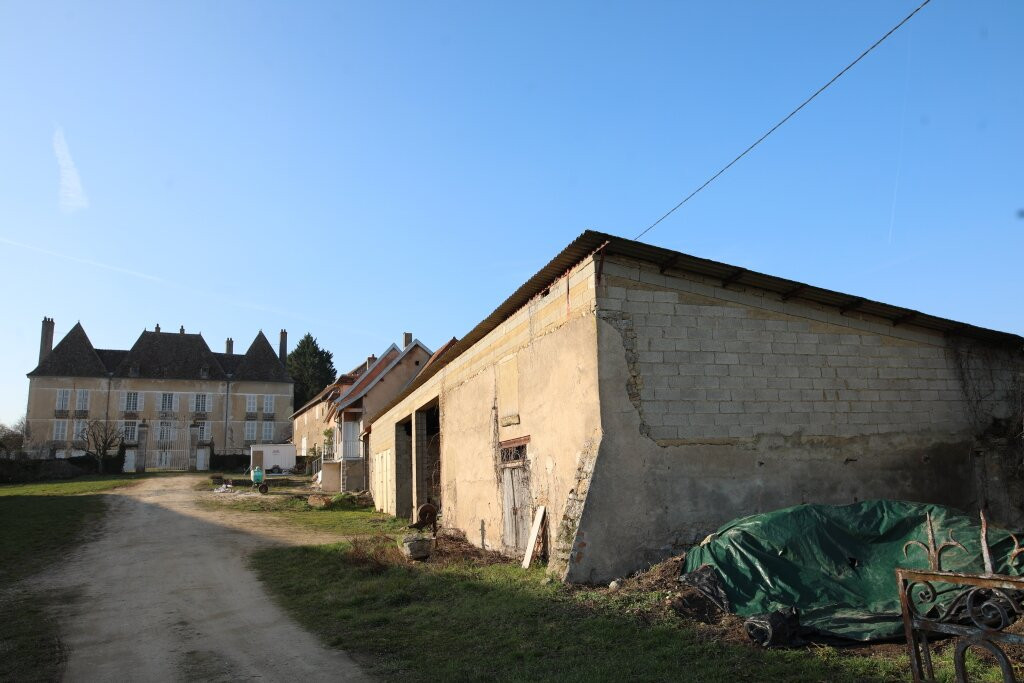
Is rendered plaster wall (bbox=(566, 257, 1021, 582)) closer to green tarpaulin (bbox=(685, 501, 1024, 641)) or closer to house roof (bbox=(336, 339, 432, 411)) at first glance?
green tarpaulin (bbox=(685, 501, 1024, 641))

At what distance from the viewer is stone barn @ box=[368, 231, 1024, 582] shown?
31.7ft

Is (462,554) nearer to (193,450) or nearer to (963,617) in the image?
(963,617)

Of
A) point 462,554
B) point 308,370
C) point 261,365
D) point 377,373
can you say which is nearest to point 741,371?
point 462,554

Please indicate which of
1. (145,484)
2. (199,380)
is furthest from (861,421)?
(199,380)

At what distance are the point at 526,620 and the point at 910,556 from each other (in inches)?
173

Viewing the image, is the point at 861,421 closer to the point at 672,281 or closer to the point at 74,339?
the point at 672,281

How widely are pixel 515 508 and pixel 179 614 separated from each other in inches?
Answer: 233

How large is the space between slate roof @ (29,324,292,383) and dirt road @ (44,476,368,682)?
46616 mm

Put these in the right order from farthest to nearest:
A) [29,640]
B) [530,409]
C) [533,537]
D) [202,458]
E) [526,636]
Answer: [202,458]
[530,409]
[533,537]
[29,640]
[526,636]

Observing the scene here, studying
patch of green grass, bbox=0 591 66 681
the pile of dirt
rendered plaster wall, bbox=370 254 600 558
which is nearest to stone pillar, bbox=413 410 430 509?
rendered plaster wall, bbox=370 254 600 558

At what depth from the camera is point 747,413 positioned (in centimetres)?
1025

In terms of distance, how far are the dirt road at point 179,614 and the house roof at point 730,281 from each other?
637cm

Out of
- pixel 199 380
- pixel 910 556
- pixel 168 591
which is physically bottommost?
pixel 168 591

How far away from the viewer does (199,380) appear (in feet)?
208
